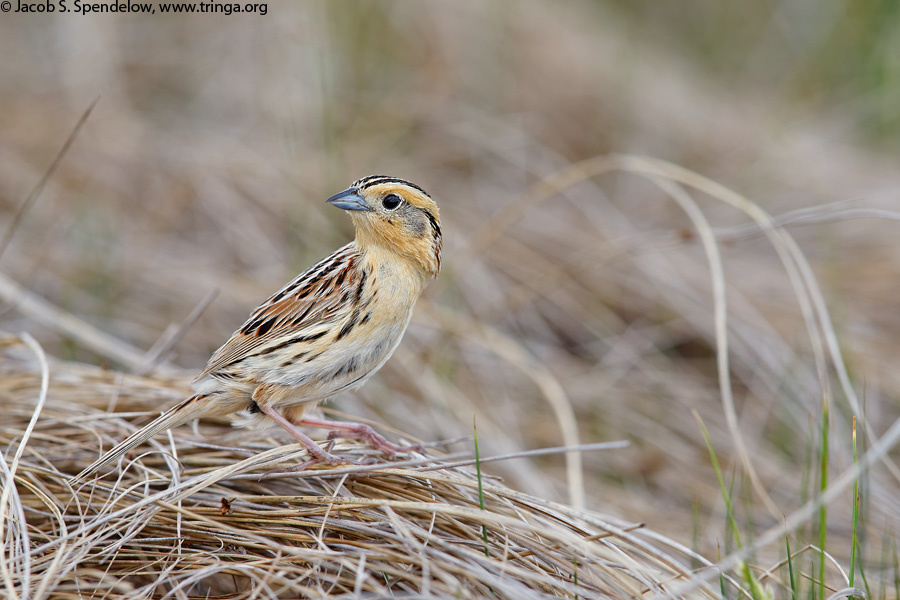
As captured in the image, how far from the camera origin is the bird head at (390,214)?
3.62 m

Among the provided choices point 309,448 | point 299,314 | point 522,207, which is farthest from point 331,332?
point 522,207

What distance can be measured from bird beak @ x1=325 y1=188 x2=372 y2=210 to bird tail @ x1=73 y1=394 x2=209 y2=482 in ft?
3.09

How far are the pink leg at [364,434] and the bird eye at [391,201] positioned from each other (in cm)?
91

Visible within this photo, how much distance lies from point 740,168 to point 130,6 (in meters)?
6.55

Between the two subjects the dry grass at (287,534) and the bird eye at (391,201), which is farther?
the bird eye at (391,201)

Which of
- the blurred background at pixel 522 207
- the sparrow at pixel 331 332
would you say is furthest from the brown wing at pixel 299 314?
the blurred background at pixel 522 207

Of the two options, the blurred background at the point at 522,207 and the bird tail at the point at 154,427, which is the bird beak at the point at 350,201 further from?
the blurred background at the point at 522,207

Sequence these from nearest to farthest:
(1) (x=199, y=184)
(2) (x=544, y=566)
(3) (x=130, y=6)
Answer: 1. (2) (x=544, y=566)
2. (1) (x=199, y=184)
3. (3) (x=130, y=6)

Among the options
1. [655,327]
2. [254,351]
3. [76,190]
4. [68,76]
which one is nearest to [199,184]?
[76,190]

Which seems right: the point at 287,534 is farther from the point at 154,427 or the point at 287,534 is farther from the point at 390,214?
the point at 390,214

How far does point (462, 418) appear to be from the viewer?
569 centimetres

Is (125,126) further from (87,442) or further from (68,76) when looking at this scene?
(87,442)

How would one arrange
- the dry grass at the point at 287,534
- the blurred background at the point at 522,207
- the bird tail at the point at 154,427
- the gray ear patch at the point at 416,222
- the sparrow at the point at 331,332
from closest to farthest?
the dry grass at the point at 287,534 < the bird tail at the point at 154,427 < the sparrow at the point at 331,332 < the gray ear patch at the point at 416,222 < the blurred background at the point at 522,207

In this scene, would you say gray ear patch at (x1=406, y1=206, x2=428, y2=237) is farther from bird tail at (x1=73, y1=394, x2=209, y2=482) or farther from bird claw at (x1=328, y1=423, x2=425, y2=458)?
bird tail at (x1=73, y1=394, x2=209, y2=482)
